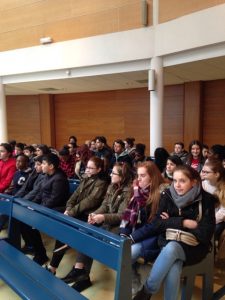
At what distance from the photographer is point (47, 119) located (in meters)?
11.5

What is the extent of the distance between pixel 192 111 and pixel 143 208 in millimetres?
6933

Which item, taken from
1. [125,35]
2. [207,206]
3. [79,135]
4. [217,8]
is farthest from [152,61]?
[79,135]

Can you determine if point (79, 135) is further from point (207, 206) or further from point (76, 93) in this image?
point (207, 206)

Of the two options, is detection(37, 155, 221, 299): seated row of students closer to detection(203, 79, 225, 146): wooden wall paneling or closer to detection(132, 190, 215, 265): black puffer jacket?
detection(132, 190, 215, 265): black puffer jacket

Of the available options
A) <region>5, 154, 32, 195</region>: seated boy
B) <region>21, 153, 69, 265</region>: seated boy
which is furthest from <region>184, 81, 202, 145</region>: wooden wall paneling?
<region>21, 153, 69, 265</region>: seated boy

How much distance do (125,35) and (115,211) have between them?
4950 millimetres

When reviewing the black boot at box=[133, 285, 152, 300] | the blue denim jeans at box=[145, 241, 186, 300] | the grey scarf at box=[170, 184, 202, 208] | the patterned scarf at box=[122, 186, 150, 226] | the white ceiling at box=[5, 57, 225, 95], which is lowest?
the black boot at box=[133, 285, 152, 300]

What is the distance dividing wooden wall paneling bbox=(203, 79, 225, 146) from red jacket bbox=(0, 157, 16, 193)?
6.31 meters

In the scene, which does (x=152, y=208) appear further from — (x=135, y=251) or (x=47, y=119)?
(x=47, y=119)

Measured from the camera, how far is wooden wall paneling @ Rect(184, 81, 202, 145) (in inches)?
337

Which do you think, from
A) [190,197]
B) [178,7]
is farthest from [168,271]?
[178,7]

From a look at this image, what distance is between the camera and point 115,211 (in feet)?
9.06

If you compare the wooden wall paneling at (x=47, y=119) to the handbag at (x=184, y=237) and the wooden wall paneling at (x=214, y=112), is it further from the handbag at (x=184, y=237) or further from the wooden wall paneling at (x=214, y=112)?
the handbag at (x=184, y=237)

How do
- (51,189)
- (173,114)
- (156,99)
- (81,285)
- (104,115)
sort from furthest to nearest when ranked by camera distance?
(104,115), (173,114), (156,99), (51,189), (81,285)
